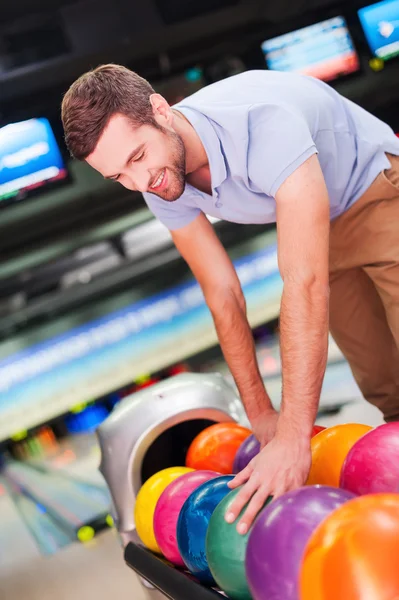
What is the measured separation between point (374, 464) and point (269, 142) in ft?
2.33

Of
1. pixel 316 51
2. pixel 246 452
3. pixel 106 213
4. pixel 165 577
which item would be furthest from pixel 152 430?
pixel 316 51

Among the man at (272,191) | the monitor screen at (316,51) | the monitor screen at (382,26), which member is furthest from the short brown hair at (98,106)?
the monitor screen at (382,26)

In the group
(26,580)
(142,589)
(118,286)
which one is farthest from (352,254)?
(118,286)

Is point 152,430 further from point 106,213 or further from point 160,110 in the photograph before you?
point 106,213

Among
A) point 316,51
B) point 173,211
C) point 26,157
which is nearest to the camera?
point 173,211

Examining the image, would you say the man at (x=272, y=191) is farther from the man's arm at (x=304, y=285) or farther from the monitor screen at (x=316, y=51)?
the monitor screen at (x=316, y=51)

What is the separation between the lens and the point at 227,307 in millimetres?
2027

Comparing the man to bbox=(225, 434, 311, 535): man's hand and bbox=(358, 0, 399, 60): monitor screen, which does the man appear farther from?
bbox=(358, 0, 399, 60): monitor screen

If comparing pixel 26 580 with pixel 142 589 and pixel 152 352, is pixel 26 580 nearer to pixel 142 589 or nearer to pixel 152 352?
pixel 142 589

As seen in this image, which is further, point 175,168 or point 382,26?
point 382,26

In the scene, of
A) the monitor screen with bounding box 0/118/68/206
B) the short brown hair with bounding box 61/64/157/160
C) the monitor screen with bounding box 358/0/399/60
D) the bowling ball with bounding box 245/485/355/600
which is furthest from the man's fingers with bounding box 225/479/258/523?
the monitor screen with bounding box 358/0/399/60

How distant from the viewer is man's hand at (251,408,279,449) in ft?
5.94

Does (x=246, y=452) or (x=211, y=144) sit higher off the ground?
(x=211, y=144)

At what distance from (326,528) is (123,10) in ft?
15.7
